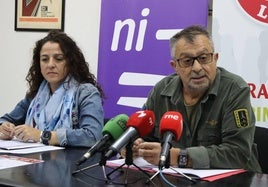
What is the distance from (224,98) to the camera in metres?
1.77

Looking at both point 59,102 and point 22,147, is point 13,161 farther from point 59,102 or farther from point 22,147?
point 59,102

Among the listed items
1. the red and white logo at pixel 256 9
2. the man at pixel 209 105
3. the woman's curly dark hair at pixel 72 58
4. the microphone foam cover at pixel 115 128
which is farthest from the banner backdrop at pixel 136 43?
the microphone foam cover at pixel 115 128

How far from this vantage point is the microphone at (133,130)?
3.80ft

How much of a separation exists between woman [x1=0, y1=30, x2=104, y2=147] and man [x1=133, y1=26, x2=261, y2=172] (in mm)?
415

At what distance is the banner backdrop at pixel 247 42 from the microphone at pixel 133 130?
57.2 inches

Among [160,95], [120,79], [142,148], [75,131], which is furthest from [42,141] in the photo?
[120,79]

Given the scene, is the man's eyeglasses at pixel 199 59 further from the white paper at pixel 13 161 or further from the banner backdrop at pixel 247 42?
the banner backdrop at pixel 247 42

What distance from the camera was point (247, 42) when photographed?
8.75 ft

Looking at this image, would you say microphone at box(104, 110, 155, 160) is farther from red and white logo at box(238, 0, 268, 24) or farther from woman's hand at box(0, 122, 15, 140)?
red and white logo at box(238, 0, 268, 24)

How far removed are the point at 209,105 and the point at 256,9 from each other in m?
1.12

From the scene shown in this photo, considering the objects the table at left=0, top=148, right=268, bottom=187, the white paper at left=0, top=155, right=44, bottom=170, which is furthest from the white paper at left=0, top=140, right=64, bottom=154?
the table at left=0, top=148, right=268, bottom=187

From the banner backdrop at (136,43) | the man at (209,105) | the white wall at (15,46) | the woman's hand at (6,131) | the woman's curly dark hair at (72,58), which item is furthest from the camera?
the white wall at (15,46)

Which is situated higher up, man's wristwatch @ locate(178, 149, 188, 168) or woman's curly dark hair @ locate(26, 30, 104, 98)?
woman's curly dark hair @ locate(26, 30, 104, 98)

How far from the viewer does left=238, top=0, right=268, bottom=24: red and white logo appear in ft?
8.61
